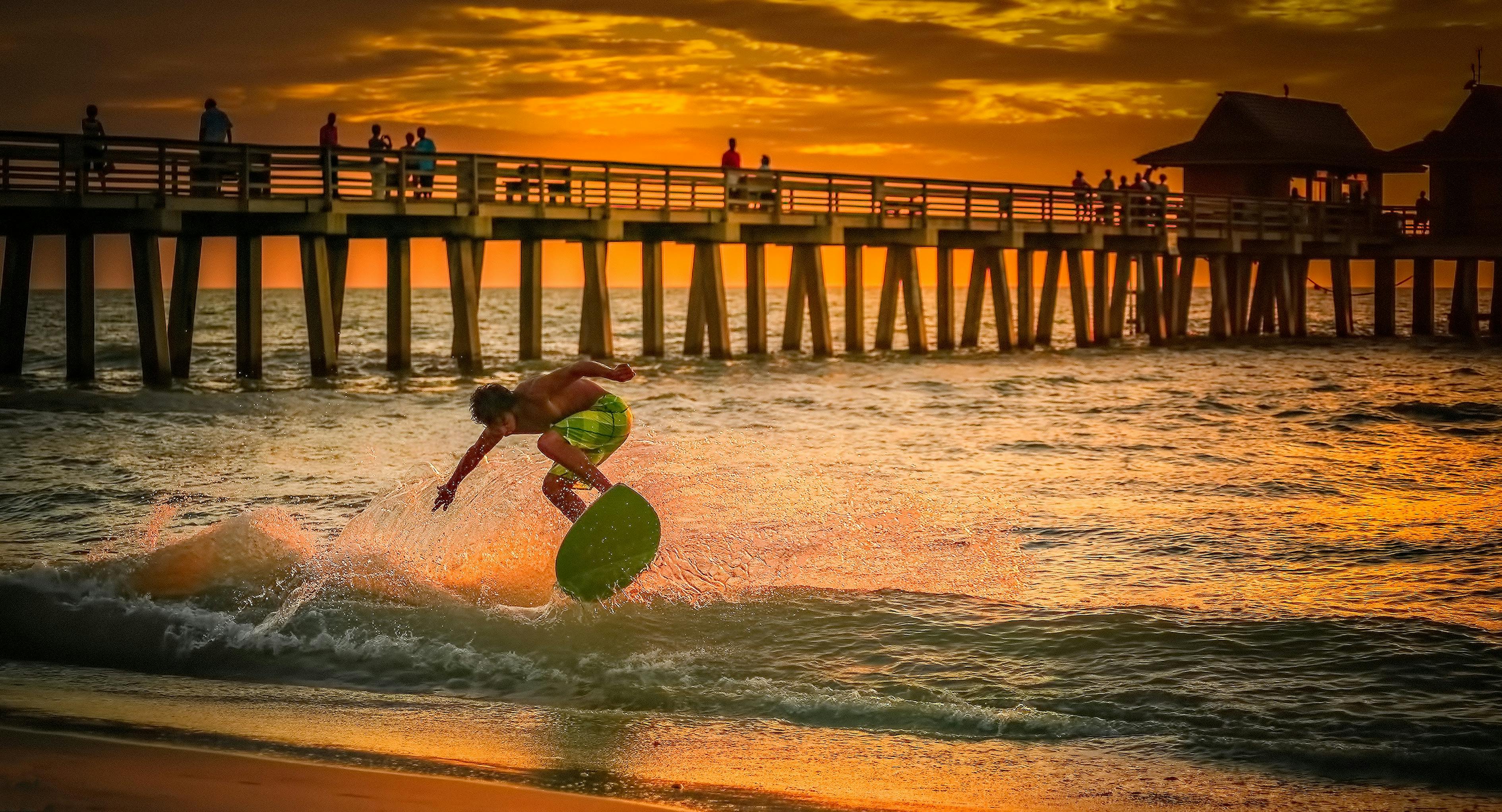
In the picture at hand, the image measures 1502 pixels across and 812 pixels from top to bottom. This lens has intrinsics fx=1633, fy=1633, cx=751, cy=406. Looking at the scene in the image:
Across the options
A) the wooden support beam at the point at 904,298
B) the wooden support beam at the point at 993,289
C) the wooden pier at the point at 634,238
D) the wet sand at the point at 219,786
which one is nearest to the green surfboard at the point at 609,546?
the wet sand at the point at 219,786

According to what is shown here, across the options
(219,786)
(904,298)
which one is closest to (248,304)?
(904,298)

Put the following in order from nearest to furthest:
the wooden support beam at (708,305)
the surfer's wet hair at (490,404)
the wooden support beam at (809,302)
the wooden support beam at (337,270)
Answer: the surfer's wet hair at (490,404)
the wooden support beam at (337,270)
the wooden support beam at (708,305)
the wooden support beam at (809,302)

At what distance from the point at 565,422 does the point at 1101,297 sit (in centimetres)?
3699

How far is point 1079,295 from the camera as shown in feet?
137

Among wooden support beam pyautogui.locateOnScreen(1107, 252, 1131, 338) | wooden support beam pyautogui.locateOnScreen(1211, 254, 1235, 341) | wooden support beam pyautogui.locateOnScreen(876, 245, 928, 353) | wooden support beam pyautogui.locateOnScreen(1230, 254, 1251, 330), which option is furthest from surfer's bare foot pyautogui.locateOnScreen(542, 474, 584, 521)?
wooden support beam pyautogui.locateOnScreen(1230, 254, 1251, 330)

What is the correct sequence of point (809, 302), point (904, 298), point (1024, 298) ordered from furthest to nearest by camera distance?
point (1024, 298) < point (904, 298) < point (809, 302)

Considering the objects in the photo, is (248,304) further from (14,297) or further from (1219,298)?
(1219,298)

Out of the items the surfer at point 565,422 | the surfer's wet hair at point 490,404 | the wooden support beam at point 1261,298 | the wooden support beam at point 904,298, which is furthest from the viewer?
the wooden support beam at point 1261,298

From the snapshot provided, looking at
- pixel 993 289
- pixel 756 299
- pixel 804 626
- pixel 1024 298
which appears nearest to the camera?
pixel 804 626

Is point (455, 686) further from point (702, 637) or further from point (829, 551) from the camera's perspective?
point (829, 551)

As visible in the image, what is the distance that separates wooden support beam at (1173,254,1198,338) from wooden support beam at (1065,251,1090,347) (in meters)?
3.88

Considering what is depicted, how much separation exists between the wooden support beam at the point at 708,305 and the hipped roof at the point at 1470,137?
2392cm

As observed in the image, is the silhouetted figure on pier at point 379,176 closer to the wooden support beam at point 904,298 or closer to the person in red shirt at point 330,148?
the person in red shirt at point 330,148

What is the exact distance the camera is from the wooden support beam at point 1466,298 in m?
48.4
